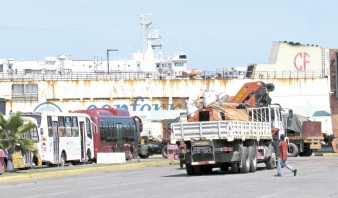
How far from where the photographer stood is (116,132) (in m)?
54.7

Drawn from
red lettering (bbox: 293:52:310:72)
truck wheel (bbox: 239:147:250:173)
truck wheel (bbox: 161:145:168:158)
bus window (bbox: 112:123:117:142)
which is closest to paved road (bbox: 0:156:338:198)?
truck wheel (bbox: 239:147:250:173)

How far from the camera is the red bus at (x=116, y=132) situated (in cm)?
5234

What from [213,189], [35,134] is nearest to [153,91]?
[35,134]

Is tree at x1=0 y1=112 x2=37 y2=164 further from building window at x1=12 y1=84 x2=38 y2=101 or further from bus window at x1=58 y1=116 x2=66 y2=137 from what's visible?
building window at x1=12 y1=84 x2=38 y2=101

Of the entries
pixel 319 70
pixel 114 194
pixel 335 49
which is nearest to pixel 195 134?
pixel 114 194

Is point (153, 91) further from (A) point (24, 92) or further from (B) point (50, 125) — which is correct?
(B) point (50, 125)

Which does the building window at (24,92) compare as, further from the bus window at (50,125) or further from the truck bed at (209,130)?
the truck bed at (209,130)

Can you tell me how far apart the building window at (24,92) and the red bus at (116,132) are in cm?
2020

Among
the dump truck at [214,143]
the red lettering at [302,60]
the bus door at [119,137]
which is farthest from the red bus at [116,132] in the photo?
the red lettering at [302,60]

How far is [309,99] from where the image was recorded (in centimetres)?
8225

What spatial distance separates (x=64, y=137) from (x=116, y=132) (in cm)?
863

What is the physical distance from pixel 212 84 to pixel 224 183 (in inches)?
2223

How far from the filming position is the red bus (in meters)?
52.3

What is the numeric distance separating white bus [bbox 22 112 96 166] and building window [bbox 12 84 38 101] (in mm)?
26601
